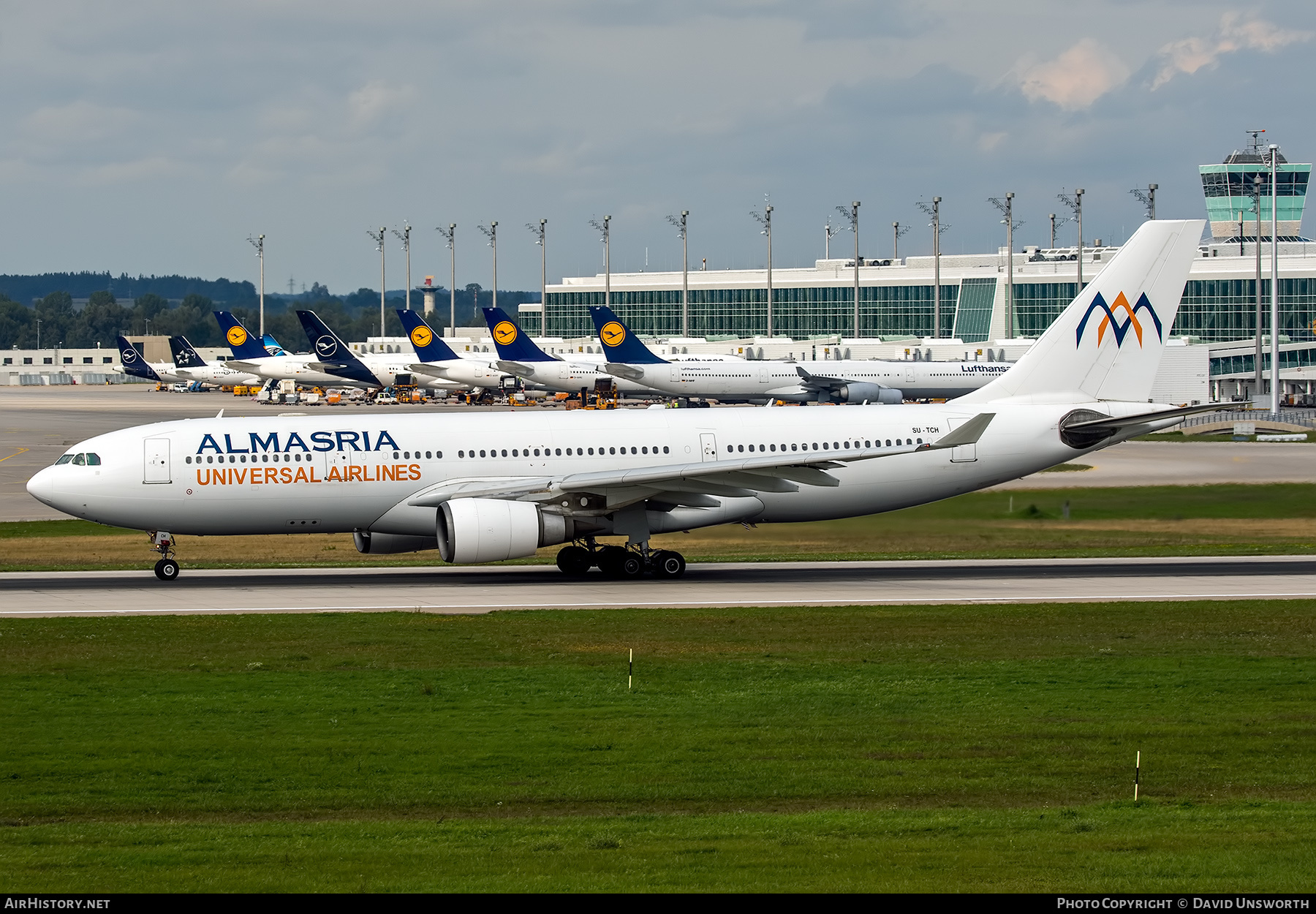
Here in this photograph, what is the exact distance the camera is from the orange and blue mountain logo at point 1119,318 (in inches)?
1639

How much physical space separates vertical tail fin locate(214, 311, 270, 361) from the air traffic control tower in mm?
115806

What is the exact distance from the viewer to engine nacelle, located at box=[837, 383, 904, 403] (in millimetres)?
114750

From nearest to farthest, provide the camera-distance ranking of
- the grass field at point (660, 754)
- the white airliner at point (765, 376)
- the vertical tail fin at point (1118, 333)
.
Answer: the grass field at point (660, 754) → the vertical tail fin at point (1118, 333) → the white airliner at point (765, 376)

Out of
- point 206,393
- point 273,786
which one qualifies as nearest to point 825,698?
point 273,786

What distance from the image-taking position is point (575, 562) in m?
38.5

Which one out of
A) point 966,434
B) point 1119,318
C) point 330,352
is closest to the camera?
point 966,434

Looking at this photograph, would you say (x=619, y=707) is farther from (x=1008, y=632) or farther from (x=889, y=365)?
(x=889, y=365)

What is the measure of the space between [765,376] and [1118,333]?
8190 cm

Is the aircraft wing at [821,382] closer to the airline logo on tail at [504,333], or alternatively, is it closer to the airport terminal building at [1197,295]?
the airline logo on tail at [504,333]

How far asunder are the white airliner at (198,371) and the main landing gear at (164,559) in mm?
143149

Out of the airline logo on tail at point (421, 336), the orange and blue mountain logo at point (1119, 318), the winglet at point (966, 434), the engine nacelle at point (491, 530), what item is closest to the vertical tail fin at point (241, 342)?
the airline logo on tail at point (421, 336)

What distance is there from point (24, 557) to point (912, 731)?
33340 mm

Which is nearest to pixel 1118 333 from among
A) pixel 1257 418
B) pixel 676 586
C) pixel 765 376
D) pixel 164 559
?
pixel 676 586

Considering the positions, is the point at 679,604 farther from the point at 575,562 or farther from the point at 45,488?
the point at 45,488
